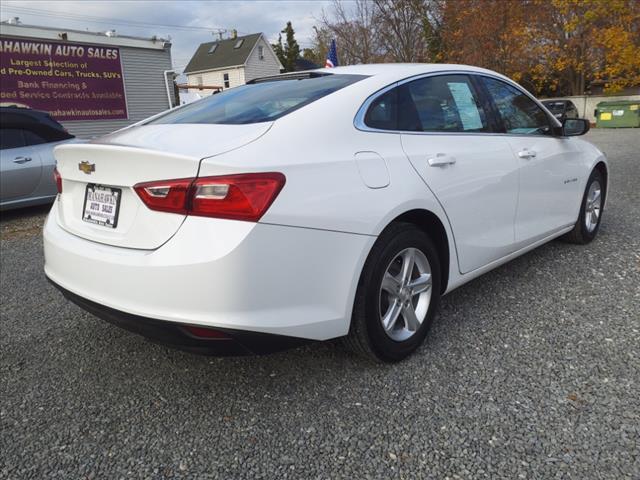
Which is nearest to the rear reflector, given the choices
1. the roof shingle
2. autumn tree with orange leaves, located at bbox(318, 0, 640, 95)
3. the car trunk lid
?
the car trunk lid

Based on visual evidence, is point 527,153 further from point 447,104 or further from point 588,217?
point 588,217

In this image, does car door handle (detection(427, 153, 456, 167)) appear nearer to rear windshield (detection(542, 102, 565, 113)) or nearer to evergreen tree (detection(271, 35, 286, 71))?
rear windshield (detection(542, 102, 565, 113))

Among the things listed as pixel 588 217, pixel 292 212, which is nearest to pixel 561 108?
pixel 588 217

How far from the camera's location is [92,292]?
2.37m

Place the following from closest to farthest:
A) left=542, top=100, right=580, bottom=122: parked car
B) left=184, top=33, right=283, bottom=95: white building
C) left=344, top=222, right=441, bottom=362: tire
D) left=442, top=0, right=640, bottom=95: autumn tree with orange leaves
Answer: left=344, top=222, right=441, bottom=362: tire
left=542, top=100, right=580, bottom=122: parked car
left=442, top=0, right=640, bottom=95: autumn tree with orange leaves
left=184, top=33, right=283, bottom=95: white building

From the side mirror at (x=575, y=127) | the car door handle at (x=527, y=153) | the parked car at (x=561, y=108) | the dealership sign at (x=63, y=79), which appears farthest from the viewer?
the parked car at (x=561, y=108)

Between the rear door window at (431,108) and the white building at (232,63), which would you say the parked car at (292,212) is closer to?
the rear door window at (431,108)

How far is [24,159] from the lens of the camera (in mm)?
6957

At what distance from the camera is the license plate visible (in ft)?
7.71

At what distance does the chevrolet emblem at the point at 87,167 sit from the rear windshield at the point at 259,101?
21.7 inches

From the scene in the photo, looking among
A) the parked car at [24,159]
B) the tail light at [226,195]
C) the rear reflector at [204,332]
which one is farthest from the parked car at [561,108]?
the rear reflector at [204,332]

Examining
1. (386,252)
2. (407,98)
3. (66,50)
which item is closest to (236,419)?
(386,252)

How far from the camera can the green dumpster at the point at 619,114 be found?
2180cm

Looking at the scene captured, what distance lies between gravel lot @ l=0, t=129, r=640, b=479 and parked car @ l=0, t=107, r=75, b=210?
3.93m
